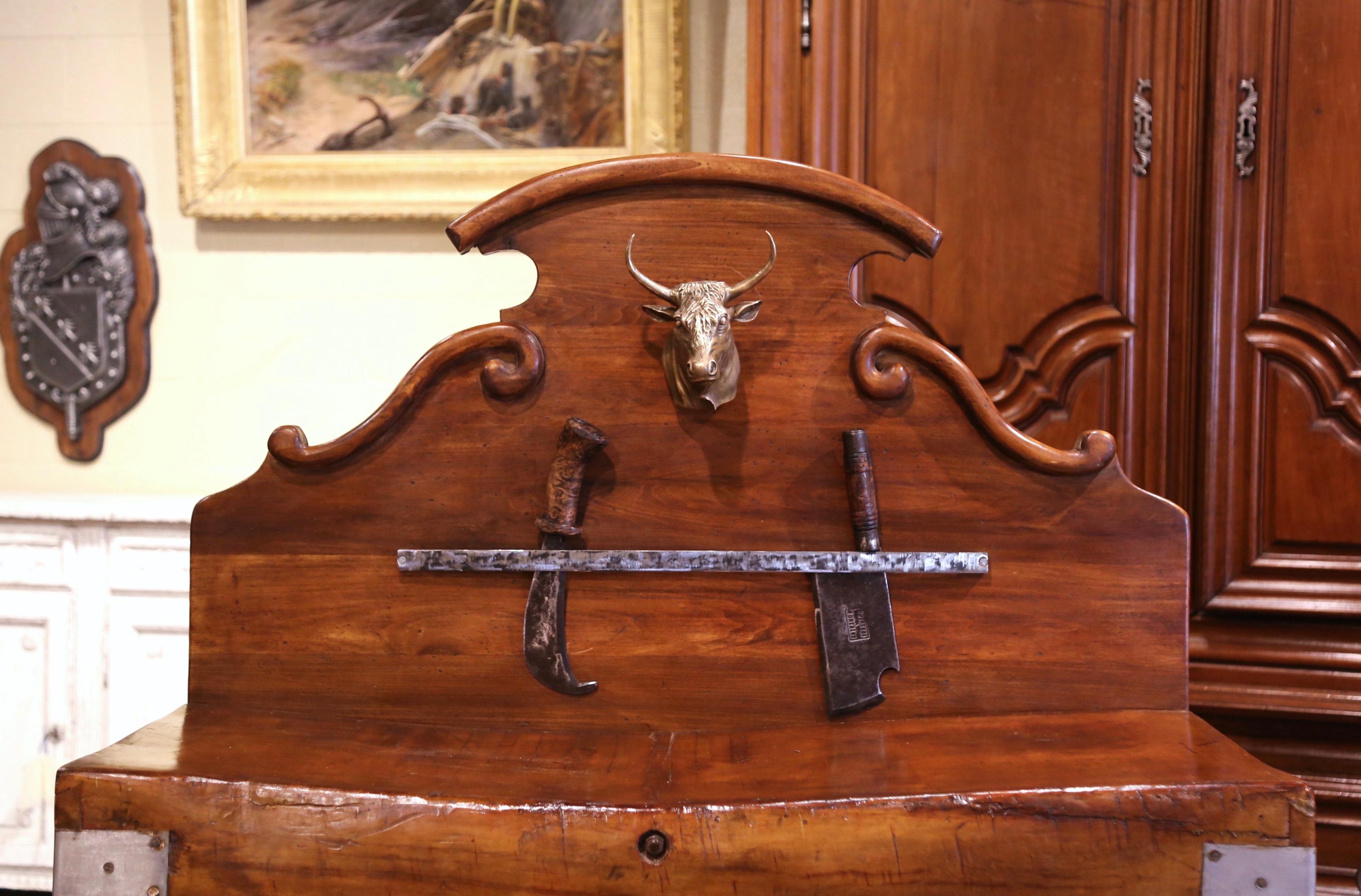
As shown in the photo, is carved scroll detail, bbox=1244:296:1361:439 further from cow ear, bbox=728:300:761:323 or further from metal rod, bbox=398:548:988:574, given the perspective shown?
cow ear, bbox=728:300:761:323

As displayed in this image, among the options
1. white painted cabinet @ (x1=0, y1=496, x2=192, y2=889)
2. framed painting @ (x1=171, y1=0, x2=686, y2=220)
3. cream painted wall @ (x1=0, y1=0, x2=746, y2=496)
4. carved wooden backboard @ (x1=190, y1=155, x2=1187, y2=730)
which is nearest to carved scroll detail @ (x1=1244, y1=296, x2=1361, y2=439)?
carved wooden backboard @ (x1=190, y1=155, x2=1187, y2=730)

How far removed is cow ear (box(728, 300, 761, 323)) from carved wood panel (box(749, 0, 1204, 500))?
626mm

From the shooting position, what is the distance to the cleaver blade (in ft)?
4.12

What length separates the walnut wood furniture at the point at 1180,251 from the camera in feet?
5.70

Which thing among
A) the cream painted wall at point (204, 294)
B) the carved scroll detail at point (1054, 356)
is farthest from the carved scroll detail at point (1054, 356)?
the cream painted wall at point (204, 294)

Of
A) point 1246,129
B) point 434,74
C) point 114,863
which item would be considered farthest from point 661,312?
point 434,74

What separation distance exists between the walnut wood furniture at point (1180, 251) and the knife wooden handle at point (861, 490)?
2.38 ft

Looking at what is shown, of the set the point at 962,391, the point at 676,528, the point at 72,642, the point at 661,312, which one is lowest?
the point at 72,642

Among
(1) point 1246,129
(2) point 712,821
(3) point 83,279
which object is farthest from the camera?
(3) point 83,279

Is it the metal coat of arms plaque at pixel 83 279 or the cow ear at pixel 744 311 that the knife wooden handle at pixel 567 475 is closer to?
the cow ear at pixel 744 311

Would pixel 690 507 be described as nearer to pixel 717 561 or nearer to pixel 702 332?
pixel 717 561

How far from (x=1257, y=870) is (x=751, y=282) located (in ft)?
3.07

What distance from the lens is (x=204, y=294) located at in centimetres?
266

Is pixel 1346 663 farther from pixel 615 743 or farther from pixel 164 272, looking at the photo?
pixel 164 272
